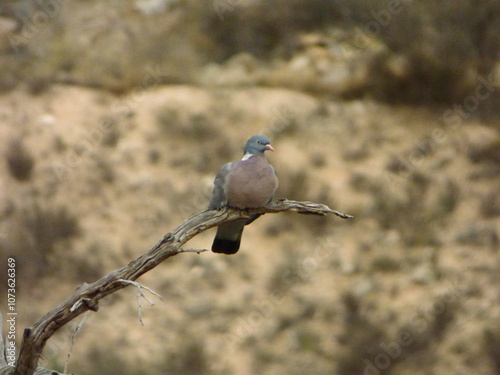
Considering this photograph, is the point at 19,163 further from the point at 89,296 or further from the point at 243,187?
the point at 89,296

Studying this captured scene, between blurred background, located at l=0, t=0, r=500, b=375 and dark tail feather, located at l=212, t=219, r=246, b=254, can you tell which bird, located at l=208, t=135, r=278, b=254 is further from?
blurred background, located at l=0, t=0, r=500, b=375

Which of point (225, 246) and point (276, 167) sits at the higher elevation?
point (225, 246)

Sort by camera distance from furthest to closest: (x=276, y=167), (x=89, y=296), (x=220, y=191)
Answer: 1. (x=276, y=167)
2. (x=220, y=191)
3. (x=89, y=296)

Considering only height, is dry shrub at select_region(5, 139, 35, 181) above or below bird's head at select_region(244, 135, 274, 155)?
below

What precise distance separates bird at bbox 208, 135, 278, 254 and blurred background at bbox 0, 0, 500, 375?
616cm

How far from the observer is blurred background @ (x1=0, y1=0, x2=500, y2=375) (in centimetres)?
1325

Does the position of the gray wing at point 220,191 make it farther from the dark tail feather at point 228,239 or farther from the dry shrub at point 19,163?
the dry shrub at point 19,163

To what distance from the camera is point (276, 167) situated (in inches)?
602

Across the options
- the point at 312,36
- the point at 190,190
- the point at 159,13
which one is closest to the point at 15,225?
the point at 190,190

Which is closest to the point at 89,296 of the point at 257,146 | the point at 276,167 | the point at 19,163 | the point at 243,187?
the point at 243,187

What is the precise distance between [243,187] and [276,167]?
870cm

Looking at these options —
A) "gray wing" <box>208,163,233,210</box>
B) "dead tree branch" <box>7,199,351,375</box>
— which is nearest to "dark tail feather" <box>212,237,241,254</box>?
"gray wing" <box>208,163,233,210</box>

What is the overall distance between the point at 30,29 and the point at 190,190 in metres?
5.80

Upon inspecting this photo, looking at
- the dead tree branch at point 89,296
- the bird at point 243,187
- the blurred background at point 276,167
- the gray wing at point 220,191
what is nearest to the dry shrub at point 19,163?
the blurred background at point 276,167
